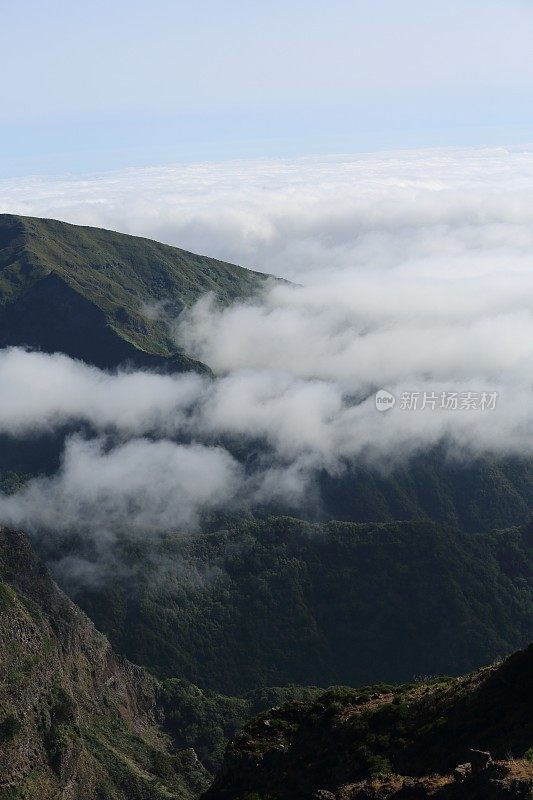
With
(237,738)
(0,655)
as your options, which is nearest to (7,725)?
(0,655)

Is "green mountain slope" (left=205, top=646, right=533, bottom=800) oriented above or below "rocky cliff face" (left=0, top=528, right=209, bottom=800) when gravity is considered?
above

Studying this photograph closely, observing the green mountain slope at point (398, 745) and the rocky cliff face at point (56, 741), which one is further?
the rocky cliff face at point (56, 741)

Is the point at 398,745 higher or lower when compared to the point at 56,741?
higher

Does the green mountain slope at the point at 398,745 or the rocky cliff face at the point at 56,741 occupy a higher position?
the green mountain slope at the point at 398,745

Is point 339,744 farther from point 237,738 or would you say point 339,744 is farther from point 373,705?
point 237,738

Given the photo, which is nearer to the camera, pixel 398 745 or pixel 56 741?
pixel 398 745

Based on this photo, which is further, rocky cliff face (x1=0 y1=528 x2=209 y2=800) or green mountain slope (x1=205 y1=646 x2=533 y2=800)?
rocky cliff face (x1=0 y1=528 x2=209 y2=800)

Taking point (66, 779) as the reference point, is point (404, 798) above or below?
above

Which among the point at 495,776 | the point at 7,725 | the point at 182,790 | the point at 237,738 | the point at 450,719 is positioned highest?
the point at 495,776
